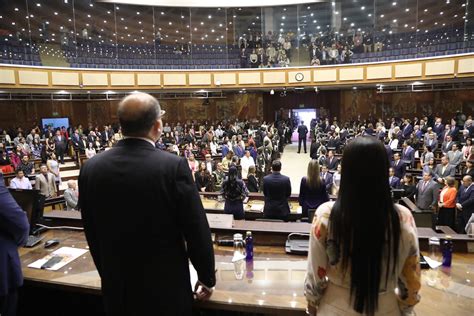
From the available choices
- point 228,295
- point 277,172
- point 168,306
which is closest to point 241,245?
point 228,295

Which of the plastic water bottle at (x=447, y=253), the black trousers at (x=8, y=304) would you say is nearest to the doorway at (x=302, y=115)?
the plastic water bottle at (x=447, y=253)

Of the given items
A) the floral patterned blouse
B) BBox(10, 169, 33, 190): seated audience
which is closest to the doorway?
BBox(10, 169, 33, 190): seated audience

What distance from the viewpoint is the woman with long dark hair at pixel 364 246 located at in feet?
4.08

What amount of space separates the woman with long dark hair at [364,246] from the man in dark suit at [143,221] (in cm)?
47

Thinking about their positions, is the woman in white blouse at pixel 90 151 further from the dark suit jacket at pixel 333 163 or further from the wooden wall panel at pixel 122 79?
the dark suit jacket at pixel 333 163

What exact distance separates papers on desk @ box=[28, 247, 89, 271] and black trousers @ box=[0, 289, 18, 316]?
14.0 inches

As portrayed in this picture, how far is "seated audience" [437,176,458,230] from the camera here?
6230 millimetres

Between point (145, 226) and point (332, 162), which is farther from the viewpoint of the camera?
point (332, 162)

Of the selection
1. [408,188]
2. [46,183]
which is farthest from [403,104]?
[46,183]

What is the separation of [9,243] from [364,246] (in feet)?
5.94

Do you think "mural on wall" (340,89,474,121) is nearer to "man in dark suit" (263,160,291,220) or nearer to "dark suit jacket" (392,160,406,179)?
"dark suit jacket" (392,160,406,179)

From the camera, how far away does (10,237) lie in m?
1.94

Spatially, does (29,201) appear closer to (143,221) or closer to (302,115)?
(143,221)

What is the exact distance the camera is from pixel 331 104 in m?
21.0
